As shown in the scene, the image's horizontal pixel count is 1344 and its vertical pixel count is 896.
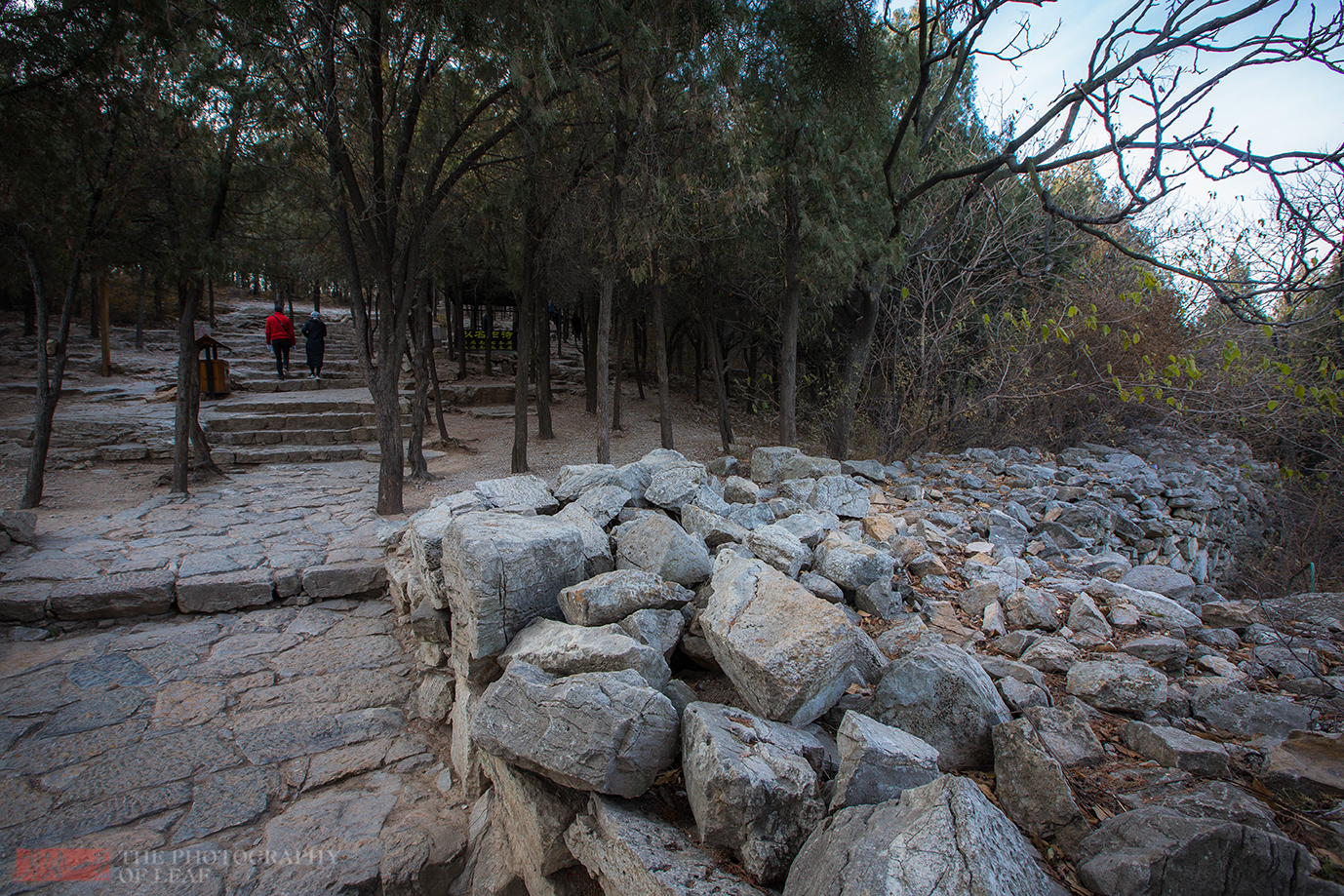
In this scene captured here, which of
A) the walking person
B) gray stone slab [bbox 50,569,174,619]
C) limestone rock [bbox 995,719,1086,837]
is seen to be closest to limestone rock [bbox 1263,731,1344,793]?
limestone rock [bbox 995,719,1086,837]

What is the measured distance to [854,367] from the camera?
8.85 m

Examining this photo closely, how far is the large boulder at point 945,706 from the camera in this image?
223 cm

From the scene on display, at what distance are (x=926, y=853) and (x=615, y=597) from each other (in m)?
1.67

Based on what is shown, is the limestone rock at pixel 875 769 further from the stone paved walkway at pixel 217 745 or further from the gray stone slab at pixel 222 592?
the gray stone slab at pixel 222 592

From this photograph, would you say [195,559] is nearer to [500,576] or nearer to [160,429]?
[500,576]

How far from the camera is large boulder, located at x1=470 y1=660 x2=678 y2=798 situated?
2.15m

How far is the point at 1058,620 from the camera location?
3473 millimetres

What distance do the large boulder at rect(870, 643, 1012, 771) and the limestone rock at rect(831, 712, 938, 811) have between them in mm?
330

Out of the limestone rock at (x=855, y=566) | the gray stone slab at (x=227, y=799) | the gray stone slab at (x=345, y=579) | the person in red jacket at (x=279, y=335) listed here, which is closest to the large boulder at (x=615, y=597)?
the limestone rock at (x=855, y=566)

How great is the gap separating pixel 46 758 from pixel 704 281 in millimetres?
9476

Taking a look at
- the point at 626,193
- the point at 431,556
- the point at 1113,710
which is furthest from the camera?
the point at 626,193

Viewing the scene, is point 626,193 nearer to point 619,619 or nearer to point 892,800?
point 619,619

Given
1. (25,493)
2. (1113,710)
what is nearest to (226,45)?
(25,493)

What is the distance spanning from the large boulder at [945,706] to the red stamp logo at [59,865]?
327cm
